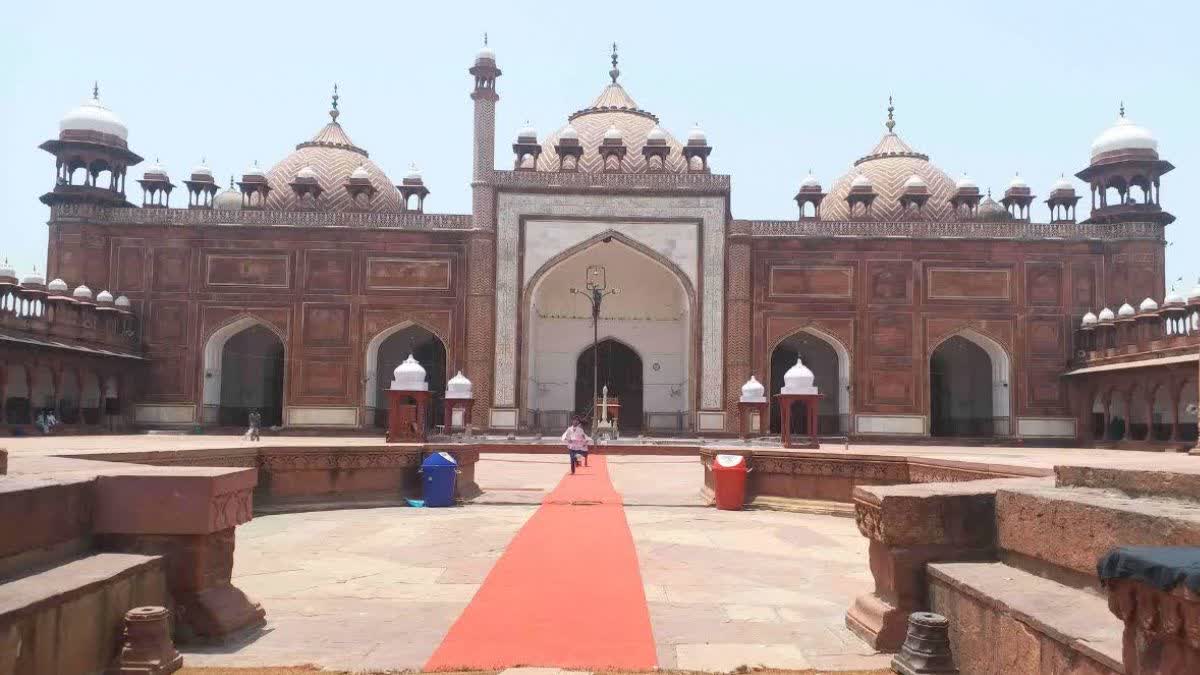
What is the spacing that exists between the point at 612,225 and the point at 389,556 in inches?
694

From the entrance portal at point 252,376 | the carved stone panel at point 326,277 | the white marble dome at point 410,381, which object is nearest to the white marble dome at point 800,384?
the white marble dome at point 410,381

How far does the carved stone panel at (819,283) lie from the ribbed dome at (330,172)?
1081 cm

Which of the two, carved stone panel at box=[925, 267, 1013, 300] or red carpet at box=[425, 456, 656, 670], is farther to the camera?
carved stone panel at box=[925, 267, 1013, 300]

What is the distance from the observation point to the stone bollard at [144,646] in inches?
109

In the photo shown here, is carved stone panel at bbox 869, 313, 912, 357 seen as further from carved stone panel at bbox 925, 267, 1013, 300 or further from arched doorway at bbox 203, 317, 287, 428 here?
arched doorway at bbox 203, 317, 287, 428

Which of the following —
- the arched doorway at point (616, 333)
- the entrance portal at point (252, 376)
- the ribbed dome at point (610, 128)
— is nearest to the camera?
the entrance portal at point (252, 376)

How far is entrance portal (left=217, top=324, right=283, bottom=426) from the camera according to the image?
23219mm

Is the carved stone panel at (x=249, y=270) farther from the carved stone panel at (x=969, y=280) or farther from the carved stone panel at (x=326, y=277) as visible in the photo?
the carved stone panel at (x=969, y=280)

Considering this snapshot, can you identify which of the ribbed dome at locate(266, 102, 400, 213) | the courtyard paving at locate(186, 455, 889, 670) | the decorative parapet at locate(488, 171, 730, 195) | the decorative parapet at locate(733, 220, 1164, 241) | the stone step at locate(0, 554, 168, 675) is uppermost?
the ribbed dome at locate(266, 102, 400, 213)

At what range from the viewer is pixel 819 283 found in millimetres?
22062

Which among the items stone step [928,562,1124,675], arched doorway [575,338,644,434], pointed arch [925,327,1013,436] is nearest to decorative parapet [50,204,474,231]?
arched doorway [575,338,644,434]

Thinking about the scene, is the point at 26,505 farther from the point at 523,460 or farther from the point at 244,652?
the point at 523,460

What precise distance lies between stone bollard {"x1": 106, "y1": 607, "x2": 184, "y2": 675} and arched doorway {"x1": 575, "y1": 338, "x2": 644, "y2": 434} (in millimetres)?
21117

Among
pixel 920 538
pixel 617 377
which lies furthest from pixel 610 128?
pixel 920 538
